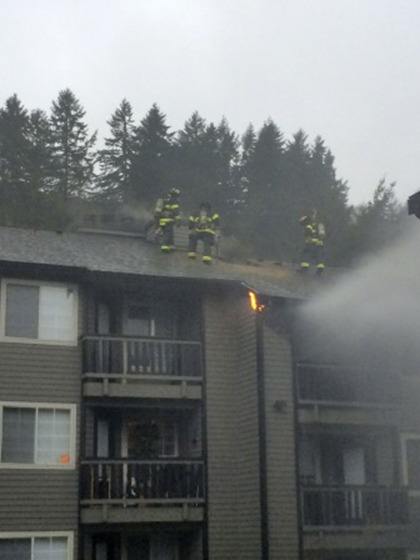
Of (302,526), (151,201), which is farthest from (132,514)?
(151,201)

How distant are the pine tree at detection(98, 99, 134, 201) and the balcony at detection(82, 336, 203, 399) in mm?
47730

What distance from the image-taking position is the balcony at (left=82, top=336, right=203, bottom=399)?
71.9ft

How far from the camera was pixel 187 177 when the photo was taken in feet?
239

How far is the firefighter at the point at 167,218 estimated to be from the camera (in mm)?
26000

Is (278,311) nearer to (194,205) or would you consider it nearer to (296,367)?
(296,367)

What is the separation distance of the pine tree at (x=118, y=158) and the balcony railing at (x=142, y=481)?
49.2 m

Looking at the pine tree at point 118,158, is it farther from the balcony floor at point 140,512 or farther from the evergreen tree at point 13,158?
the balcony floor at point 140,512

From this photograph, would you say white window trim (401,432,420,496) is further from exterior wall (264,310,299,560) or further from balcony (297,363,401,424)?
exterior wall (264,310,299,560)

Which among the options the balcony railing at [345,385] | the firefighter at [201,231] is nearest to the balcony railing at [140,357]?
the balcony railing at [345,385]

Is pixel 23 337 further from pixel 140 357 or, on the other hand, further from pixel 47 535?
pixel 47 535

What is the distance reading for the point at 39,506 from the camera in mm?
20844

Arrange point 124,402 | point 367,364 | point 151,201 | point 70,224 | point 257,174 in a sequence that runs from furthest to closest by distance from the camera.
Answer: point 257,174, point 151,201, point 70,224, point 367,364, point 124,402

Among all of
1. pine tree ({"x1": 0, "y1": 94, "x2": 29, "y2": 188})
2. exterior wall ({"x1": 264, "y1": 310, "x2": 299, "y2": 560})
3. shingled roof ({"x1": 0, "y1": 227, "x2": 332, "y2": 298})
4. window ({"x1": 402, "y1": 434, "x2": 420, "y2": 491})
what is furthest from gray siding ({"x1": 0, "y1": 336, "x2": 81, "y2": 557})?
pine tree ({"x1": 0, "y1": 94, "x2": 29, "y2": 188})

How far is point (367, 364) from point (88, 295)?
6615 mm
